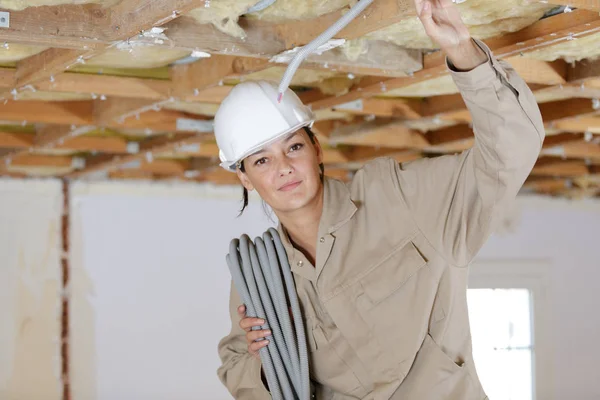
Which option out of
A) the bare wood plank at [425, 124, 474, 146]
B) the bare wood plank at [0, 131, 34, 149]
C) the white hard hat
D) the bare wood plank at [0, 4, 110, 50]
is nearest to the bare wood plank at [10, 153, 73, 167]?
the bare wood plank at [0, 131, 34, 149]

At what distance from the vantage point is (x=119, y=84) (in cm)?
295

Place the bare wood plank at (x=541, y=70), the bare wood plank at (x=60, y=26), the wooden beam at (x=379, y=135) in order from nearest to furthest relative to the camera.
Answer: the bare wood plank at (x=60, y=26) < the bare wood plank at (x=541, y=70) < the wooden beam at (x=379, y=135)

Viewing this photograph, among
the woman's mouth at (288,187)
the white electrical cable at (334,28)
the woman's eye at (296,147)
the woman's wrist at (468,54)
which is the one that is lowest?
the woman's mouth at (288,187)

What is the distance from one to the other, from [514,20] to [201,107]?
1.60 meters

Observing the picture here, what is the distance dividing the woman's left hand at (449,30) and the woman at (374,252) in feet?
0.66

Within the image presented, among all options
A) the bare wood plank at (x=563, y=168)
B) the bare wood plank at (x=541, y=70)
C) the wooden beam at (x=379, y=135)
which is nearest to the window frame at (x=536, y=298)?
Answer: the bare wood plank at (x=563, y=168)

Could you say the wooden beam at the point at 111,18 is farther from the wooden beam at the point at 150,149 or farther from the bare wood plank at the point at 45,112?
the wooden beam at the point at 150,149

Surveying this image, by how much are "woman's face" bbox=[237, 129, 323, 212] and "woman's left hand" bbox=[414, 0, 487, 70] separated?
0.62m

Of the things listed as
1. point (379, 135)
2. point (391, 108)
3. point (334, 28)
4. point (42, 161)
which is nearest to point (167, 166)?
point (42, 161)

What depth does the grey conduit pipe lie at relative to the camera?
1.99m

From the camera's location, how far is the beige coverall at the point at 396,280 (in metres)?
1.69

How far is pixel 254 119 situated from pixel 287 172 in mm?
167

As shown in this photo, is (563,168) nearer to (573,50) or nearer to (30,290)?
(573,50)

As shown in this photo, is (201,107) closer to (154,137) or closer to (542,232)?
(154,137)
